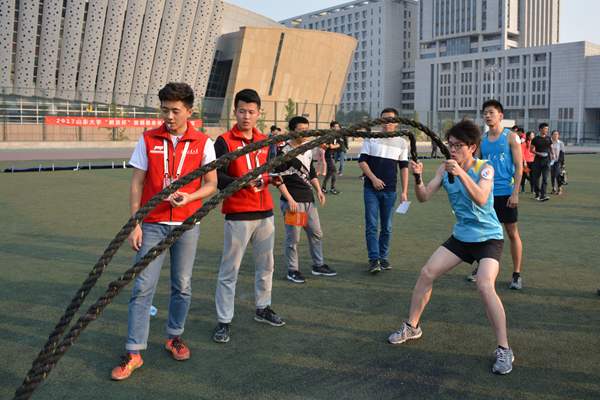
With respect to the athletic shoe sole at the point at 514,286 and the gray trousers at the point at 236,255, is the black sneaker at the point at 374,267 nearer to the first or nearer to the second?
the athletic shoe sole at the point at 514,286

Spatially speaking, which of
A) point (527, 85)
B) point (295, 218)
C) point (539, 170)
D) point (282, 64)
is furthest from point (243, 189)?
point (527, 85)

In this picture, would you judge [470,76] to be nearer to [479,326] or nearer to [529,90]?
[529,90]

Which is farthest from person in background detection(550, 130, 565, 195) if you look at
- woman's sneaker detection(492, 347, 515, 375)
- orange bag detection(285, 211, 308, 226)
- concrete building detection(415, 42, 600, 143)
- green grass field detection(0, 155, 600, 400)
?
concrete building detection(415, 42, 600, 143)

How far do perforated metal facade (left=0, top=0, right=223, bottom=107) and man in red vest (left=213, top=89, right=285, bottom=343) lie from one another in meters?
46.3

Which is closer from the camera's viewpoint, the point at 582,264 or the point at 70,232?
the point at 582,264

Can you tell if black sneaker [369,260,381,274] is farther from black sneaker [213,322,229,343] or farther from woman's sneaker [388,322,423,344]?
black sneaker [213,322,229,343]

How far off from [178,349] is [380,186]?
11.2 feet

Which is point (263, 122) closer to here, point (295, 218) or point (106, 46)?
point (106, 46)

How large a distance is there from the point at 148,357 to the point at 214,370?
590mm

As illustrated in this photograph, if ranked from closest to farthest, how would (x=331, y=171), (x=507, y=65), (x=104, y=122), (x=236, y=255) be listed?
(x=236, y=255)
(x=331, y=171)
(x=104, y=122)
(x=507, y=65)

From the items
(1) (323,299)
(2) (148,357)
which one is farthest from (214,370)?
(1) (323,299)

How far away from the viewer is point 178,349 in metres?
4.17

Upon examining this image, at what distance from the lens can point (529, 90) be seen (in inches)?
4011

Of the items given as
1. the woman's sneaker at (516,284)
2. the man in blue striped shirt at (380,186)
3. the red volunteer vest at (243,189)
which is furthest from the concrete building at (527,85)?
the red volunteer vest at (243,189)
